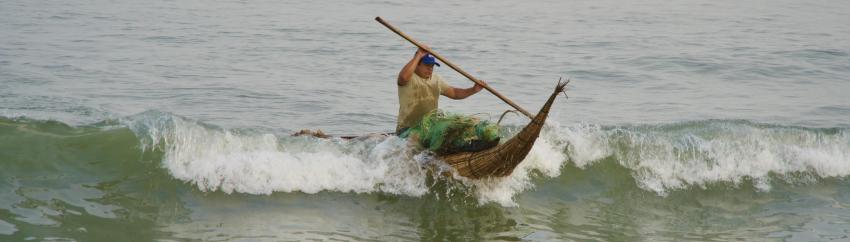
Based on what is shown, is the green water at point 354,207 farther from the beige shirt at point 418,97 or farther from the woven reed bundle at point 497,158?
the beige shirt at point 418,97

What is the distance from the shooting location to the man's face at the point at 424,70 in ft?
25.7

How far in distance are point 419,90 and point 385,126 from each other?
385cm

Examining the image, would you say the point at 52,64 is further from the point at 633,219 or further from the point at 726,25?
the point at 726,25

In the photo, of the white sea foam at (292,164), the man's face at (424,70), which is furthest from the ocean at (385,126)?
the man's face at (424,70)

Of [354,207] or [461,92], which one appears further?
[461,92]

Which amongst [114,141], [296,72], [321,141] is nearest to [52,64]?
[296,72]

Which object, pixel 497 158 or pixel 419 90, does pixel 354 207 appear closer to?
pixel 419 90

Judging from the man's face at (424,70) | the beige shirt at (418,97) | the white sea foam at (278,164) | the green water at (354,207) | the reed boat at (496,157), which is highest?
the man's face at (424,70)

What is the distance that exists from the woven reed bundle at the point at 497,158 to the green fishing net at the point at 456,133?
0.06 meters

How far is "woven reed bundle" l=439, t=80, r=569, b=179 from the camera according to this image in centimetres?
727

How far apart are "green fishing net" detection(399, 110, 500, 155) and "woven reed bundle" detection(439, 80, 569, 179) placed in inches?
2.3

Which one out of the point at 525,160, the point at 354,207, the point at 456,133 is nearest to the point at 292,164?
the point at 354,207

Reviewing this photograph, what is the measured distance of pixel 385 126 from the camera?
11703 millimetres

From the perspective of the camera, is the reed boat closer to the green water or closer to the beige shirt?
the green water
